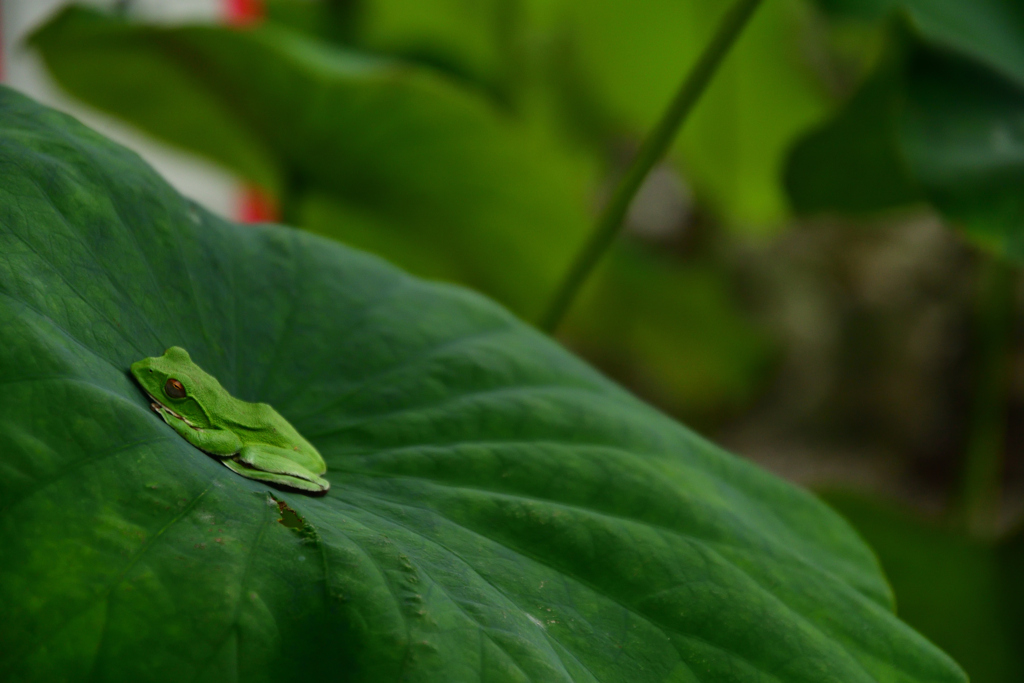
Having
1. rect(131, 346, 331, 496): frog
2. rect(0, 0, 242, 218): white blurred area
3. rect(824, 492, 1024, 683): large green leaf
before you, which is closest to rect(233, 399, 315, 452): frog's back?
rect(131, 346, 331, 496): frog

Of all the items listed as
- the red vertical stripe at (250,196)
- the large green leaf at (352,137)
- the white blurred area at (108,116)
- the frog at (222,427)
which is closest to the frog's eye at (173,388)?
the frog at (222,427)

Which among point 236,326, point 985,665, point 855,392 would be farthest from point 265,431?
point 855,392

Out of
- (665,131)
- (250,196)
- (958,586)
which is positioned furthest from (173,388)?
(250,196)

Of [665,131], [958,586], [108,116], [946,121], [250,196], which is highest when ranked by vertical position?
[946,121]

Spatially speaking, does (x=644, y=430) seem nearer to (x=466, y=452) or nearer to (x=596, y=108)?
(x=466, y=452)

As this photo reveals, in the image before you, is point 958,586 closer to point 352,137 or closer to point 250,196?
point 352,137
